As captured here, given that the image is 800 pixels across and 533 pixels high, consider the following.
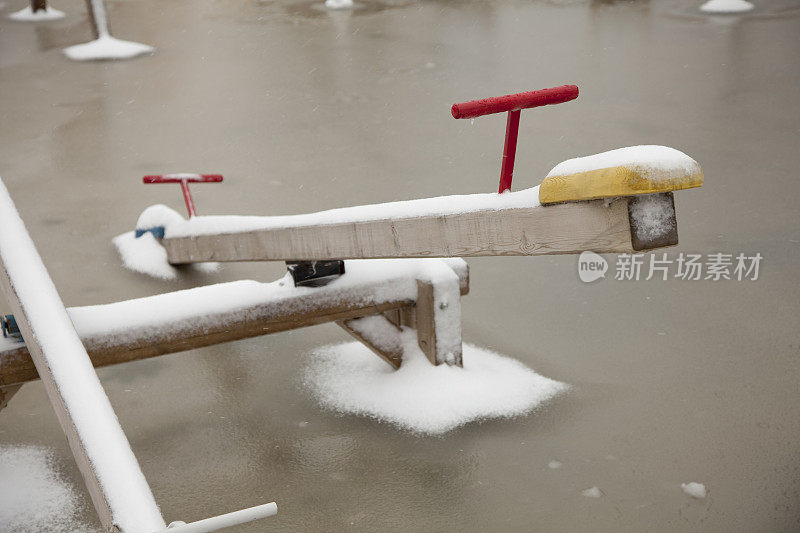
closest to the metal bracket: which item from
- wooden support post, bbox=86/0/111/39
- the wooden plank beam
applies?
the wooden plank beam

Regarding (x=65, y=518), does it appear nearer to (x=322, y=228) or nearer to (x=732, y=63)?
(x=322, y=228)

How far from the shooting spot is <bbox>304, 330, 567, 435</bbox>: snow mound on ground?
11.1 ft

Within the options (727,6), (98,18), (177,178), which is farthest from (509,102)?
(727,6)

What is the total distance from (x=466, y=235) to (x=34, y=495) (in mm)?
1927

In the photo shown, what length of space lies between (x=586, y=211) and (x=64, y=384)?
4.18 feet

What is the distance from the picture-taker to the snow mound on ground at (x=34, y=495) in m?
2.91

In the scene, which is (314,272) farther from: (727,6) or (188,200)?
(727,6)

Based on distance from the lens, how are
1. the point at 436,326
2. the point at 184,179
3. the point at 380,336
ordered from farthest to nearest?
1. the point at 184,179
2. the point at 380,336
3. the point at 436,326

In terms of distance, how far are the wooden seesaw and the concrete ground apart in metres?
0.52

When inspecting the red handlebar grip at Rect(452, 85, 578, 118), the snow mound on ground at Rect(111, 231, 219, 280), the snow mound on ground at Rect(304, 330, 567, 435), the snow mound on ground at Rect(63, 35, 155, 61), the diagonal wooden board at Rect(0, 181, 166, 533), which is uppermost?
the red handlebar grip at Rect(452, 85, 578, 118)

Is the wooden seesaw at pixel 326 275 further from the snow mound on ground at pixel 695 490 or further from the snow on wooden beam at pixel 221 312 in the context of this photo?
the snow mound on ground at pixel 695 490

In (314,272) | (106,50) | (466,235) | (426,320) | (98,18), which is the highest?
(466,235)

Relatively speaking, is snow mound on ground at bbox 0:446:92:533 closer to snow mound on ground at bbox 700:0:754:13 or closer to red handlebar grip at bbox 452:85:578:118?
red handlebar grip at bbox 452:85:578:118

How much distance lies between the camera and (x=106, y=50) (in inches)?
368
